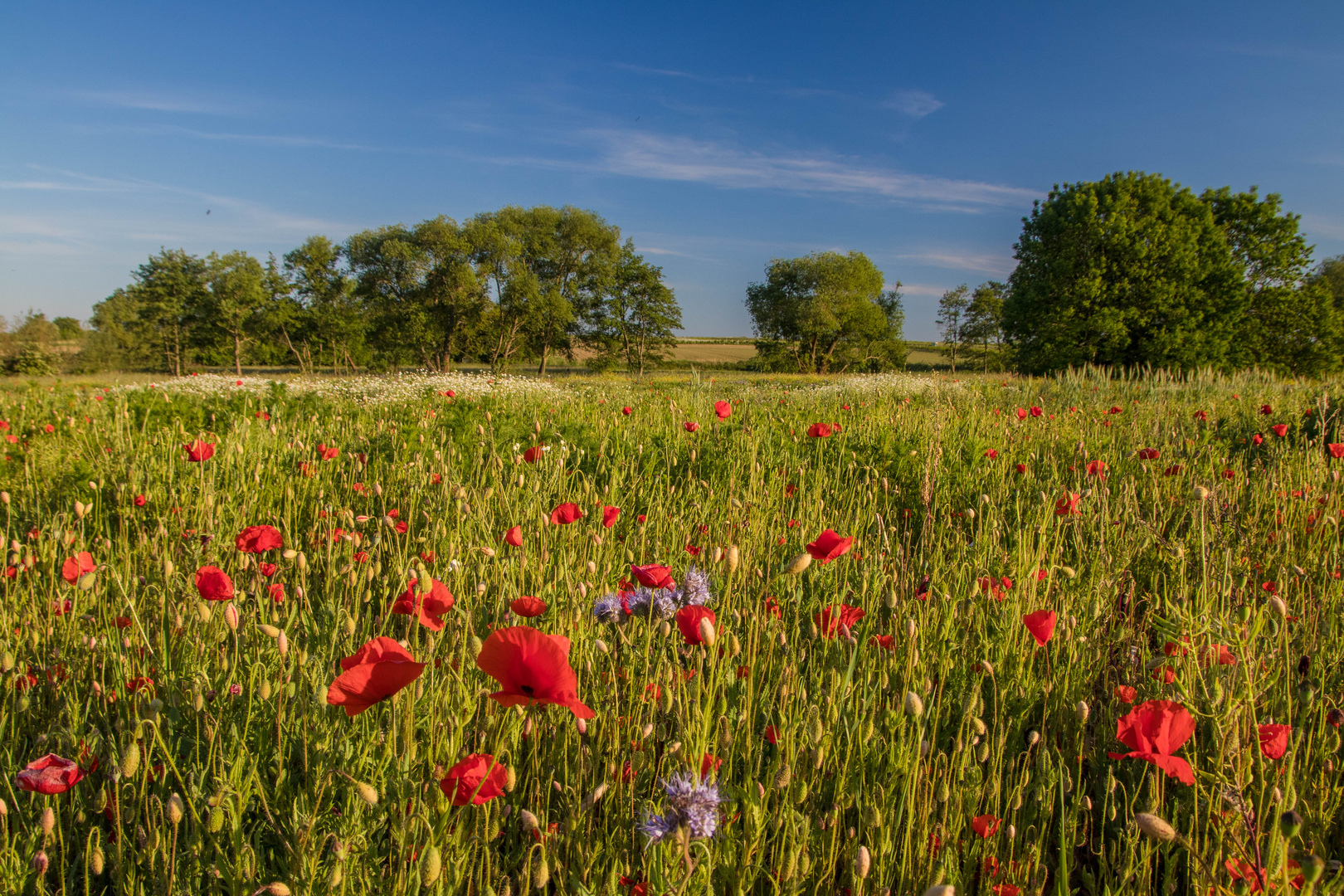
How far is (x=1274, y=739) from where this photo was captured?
3.66ft

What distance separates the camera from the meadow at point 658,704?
1.02m

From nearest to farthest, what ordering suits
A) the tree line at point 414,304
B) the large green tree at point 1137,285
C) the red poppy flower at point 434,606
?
the red poppy flower at point 434,606, the large green tree at point 1137,285, the tree line at point 414,304

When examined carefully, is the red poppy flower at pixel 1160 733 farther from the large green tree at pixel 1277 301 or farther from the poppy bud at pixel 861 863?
the large green tree at pixel 1277 301

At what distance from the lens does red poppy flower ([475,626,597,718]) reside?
0.82m

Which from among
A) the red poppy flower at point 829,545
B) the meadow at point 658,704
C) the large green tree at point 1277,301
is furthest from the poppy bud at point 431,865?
the large green tree at point 1277,301

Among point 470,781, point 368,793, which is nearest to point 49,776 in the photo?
point 368,793

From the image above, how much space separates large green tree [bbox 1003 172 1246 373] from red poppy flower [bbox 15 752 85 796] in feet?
97.9

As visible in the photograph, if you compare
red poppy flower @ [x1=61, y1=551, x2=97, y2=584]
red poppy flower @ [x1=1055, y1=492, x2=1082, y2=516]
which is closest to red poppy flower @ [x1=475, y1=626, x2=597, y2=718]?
red poppy flower @ [x1=61, y1=551, x2=97, y2=584]

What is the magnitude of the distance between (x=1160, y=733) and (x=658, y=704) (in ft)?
3.19

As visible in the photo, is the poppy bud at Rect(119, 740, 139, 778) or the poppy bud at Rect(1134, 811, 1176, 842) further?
the poppy bud at Rect(119, 740, 139, 778)

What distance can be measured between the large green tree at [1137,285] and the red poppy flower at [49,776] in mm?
29853

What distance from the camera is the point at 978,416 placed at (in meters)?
6.37

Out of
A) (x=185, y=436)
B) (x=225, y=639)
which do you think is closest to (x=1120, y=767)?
(x=225, y=639)

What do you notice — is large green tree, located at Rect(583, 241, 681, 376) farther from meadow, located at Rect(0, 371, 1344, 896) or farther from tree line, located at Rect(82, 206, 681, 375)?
meadow, located at Rect(0, 371, 1344, 896)
